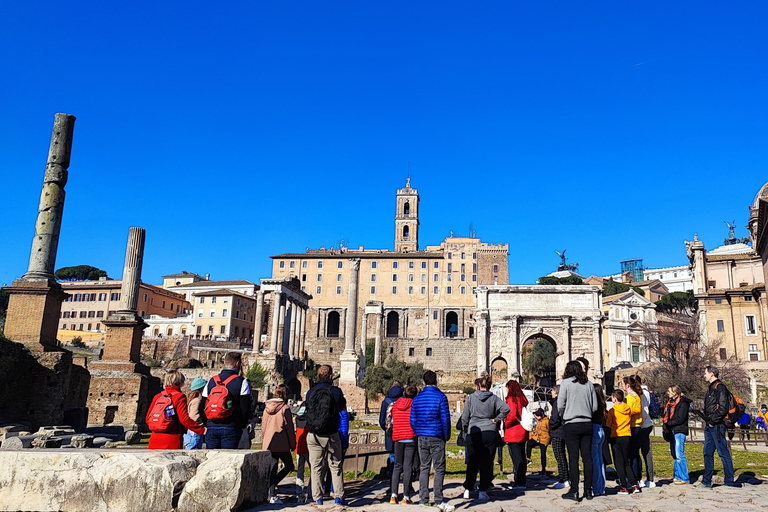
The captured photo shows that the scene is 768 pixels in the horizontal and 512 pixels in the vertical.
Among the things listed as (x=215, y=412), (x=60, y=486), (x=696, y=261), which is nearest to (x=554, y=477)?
(x=215, y=412)

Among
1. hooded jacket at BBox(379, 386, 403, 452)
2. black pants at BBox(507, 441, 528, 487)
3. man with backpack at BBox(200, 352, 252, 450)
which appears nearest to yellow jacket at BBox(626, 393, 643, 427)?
black pants at BBox(507, 441, 528, 487)

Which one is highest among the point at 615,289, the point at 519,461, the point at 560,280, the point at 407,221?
the point at 407,221

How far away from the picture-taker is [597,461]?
745cm

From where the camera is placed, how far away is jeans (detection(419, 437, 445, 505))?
6.72 meters

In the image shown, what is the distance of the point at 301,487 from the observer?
26.3 ft

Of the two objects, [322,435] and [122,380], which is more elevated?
[122,380]

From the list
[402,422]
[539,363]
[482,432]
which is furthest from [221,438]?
[539,363]

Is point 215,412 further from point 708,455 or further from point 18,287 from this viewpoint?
point 18,287

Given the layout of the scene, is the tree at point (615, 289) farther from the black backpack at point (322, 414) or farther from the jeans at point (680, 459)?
the black backpack at point (322, 414)

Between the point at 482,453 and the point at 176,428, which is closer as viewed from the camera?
the point at 176,428

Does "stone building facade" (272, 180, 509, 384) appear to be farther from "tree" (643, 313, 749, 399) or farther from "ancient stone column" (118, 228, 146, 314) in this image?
"ancient stone column" (118, 228, 146, 314)

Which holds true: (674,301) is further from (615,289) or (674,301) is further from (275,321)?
(275,321)

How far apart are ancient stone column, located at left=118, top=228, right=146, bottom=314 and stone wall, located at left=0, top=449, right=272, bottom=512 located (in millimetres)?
15317

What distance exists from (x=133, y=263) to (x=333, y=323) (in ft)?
185
